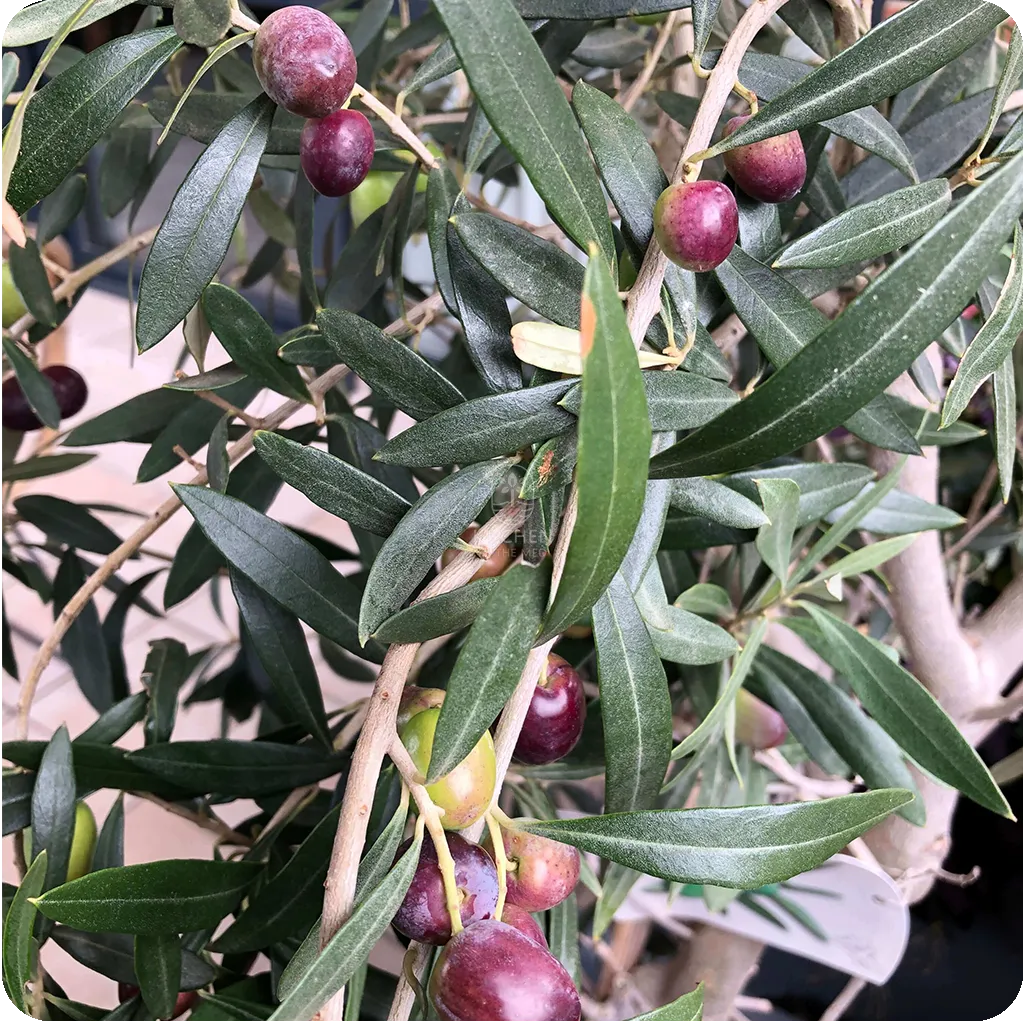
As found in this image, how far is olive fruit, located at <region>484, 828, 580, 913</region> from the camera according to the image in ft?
1.06

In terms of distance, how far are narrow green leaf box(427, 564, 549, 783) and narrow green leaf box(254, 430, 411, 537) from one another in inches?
3.5

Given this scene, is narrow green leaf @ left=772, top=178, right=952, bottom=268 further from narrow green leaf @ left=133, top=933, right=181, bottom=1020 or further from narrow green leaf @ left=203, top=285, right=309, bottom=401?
narrow green leaf @ left=133, top=933, right=181, bottom=1020

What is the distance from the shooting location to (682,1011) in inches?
11.0

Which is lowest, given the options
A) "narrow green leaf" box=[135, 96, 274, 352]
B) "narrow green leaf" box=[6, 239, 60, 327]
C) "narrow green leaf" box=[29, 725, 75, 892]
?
"narrow green leaf" box=[29, 725, 75, 892]

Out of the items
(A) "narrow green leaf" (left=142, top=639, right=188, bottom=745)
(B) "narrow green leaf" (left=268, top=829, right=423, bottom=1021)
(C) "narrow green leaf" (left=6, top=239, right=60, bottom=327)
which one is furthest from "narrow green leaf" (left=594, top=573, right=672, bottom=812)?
(C) "narrow green leaf" (left=6, top=239, right=60, bottom=327)

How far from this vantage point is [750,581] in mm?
638

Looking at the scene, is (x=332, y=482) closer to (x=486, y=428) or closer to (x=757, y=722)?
(x=486, y=428)

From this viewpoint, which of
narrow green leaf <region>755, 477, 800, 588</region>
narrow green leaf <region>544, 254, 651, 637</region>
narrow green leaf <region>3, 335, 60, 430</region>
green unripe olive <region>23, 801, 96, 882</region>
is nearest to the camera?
narrow green leaf <region>544, 254, 651, 637</region>

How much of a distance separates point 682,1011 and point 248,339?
0.35m

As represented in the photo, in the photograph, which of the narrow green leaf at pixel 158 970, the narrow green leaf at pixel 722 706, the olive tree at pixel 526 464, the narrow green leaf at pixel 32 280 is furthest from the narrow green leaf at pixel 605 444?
the narrow green leaf at pixel 32 280

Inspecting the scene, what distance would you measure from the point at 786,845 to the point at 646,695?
7 centimetres

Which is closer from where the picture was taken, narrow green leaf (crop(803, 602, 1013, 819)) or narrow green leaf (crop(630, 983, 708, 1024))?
narrow green leaf (crop(630, 983, 708, 1024))

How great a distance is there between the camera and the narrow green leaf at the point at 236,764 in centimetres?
50

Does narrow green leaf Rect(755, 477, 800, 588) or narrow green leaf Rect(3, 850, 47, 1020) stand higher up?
narrow green leaf Rect(3, 850, 47, 1020)
